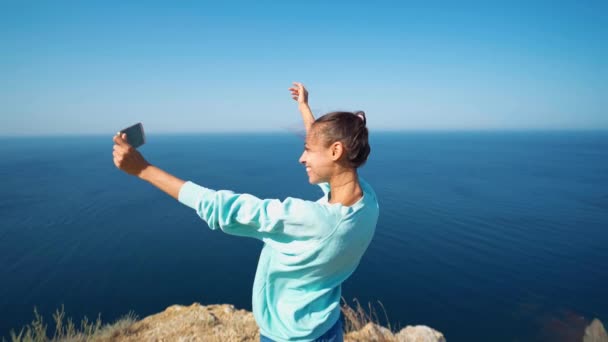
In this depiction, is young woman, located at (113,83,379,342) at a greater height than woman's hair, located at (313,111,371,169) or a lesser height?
lesser

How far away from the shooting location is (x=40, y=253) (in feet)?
80.3

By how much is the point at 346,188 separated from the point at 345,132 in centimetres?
22

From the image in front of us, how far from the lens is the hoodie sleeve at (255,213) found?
3.08 feet

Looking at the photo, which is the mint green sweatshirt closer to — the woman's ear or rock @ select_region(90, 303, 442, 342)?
the woman's ear

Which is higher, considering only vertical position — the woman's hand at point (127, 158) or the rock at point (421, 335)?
the woman's hand at point (127, 158)

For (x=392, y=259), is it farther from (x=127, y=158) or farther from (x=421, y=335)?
(x=127, y=158)

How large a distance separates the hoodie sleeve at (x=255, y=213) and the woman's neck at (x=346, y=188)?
0.17 metres

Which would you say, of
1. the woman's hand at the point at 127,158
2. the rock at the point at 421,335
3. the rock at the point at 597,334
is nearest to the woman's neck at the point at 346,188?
the woman's hand at the point at 127,158

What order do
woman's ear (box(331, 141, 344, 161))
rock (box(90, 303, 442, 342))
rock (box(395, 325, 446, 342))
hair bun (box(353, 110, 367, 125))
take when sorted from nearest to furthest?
woman's ear (box(331, 141, 344, 161)) → hair bun (box(353, 110, 367, 125)) → rock (box(90, 303, 442, 342)) → rock (box(395, 325, 446, 342))

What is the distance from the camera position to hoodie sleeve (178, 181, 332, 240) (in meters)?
0.94

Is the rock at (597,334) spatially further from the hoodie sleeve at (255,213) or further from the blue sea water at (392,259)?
the hoodie sleeve at (255,213)

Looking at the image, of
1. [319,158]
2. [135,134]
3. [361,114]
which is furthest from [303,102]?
[135,134]

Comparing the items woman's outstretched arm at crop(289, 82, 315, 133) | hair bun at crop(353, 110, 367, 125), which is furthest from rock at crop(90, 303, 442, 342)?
hair bun at crop(353, 110, 367, 125)

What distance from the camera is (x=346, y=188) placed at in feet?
3.83
